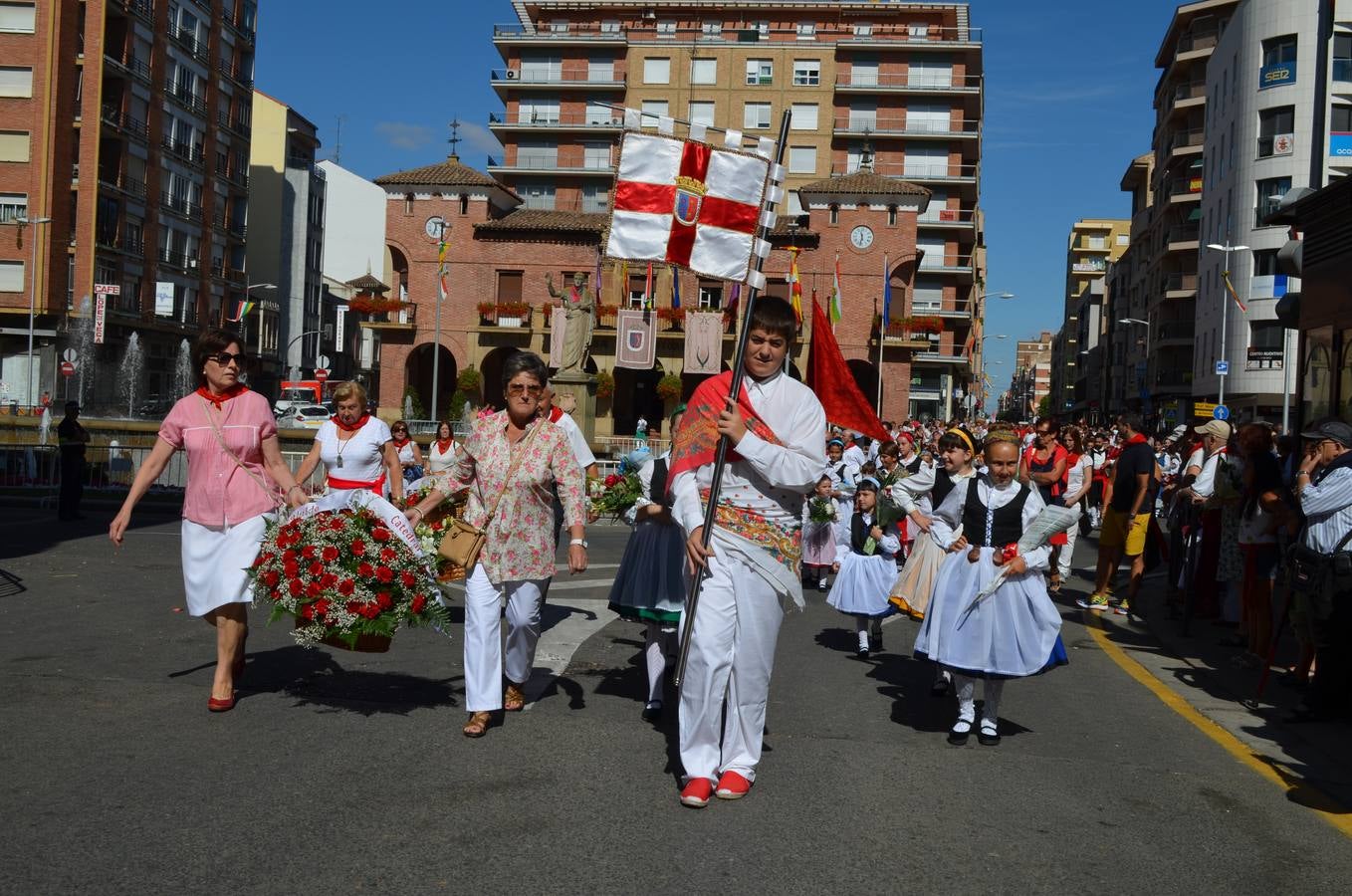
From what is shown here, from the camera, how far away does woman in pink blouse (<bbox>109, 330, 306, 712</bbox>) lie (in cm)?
709

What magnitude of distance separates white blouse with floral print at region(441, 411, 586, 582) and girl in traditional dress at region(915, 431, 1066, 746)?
2.17 m

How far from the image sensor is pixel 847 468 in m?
16.2

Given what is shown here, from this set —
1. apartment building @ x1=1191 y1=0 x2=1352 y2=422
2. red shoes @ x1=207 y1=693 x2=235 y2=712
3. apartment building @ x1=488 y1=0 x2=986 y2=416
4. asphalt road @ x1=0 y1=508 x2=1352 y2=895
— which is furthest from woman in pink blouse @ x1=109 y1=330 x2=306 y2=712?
apartment building @ x1=488 y1=0 x2=986 y2=416

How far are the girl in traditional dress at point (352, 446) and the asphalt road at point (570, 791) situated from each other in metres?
1.43

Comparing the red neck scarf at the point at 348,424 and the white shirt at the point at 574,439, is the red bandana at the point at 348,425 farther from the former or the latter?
the white shirt at the point at 574,439

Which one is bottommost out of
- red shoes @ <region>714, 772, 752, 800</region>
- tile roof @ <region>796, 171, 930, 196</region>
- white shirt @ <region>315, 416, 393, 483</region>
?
red shoes @ <region>714, 772, 752, 800</region>

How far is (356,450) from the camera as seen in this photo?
9.81 metres

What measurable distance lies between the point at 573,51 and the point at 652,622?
69422 millimetres

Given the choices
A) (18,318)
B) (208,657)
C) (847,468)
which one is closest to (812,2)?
(18,318)

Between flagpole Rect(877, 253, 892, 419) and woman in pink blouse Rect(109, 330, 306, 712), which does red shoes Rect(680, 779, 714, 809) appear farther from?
flagpole Rect(877, 253, 892, 419)

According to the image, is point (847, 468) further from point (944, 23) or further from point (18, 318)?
point (944, 23)

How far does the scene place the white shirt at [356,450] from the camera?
9820 mm

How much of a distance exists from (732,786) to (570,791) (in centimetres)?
72

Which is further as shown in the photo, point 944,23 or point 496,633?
point 944,23
